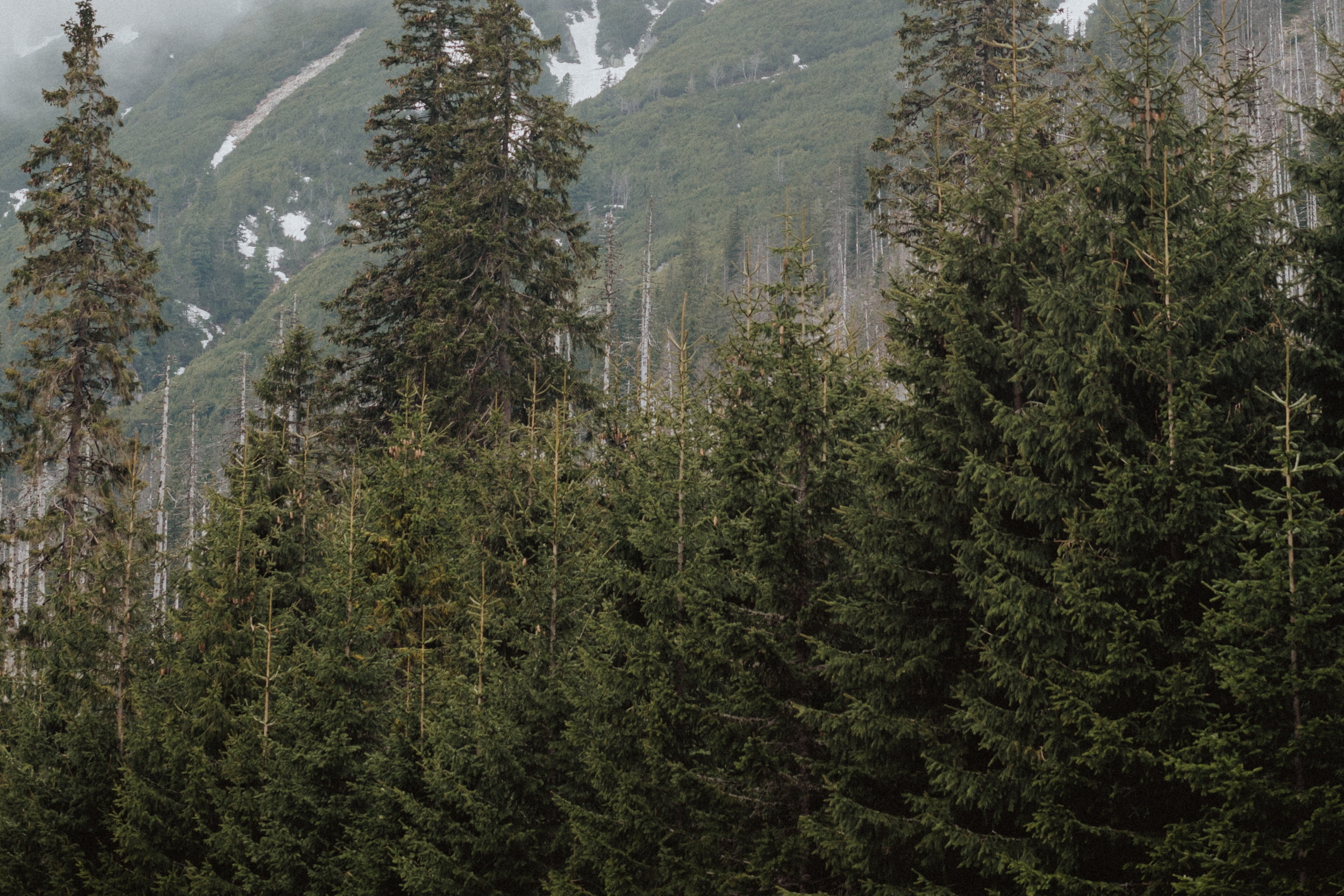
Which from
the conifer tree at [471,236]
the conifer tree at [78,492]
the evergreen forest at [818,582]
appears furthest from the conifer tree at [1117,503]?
the conifer tree at [471,236]

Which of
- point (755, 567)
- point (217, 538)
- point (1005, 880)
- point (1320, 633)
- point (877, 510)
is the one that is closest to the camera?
point (1320, 633)

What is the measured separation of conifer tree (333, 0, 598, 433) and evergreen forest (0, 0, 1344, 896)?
0.68 m

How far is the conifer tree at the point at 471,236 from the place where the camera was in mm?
21109

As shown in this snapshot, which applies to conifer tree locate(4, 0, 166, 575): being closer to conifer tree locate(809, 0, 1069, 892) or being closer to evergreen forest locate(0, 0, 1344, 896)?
evergreen forest locate(0, 0, 1344, 896)

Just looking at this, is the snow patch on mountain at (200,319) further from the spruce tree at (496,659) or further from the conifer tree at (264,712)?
the spruce tree at (496,659)

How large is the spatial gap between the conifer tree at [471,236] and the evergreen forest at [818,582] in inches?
26.7

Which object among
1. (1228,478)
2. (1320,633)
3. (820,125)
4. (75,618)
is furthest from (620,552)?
(820,125)

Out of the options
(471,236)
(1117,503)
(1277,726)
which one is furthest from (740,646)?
(471,236)

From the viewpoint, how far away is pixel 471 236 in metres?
21.9

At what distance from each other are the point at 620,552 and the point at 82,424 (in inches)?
536

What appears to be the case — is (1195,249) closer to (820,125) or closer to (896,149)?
(896,149)

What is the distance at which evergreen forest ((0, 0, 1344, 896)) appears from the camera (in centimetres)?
728

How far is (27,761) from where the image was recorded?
1599cm

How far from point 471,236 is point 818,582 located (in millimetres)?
14082
